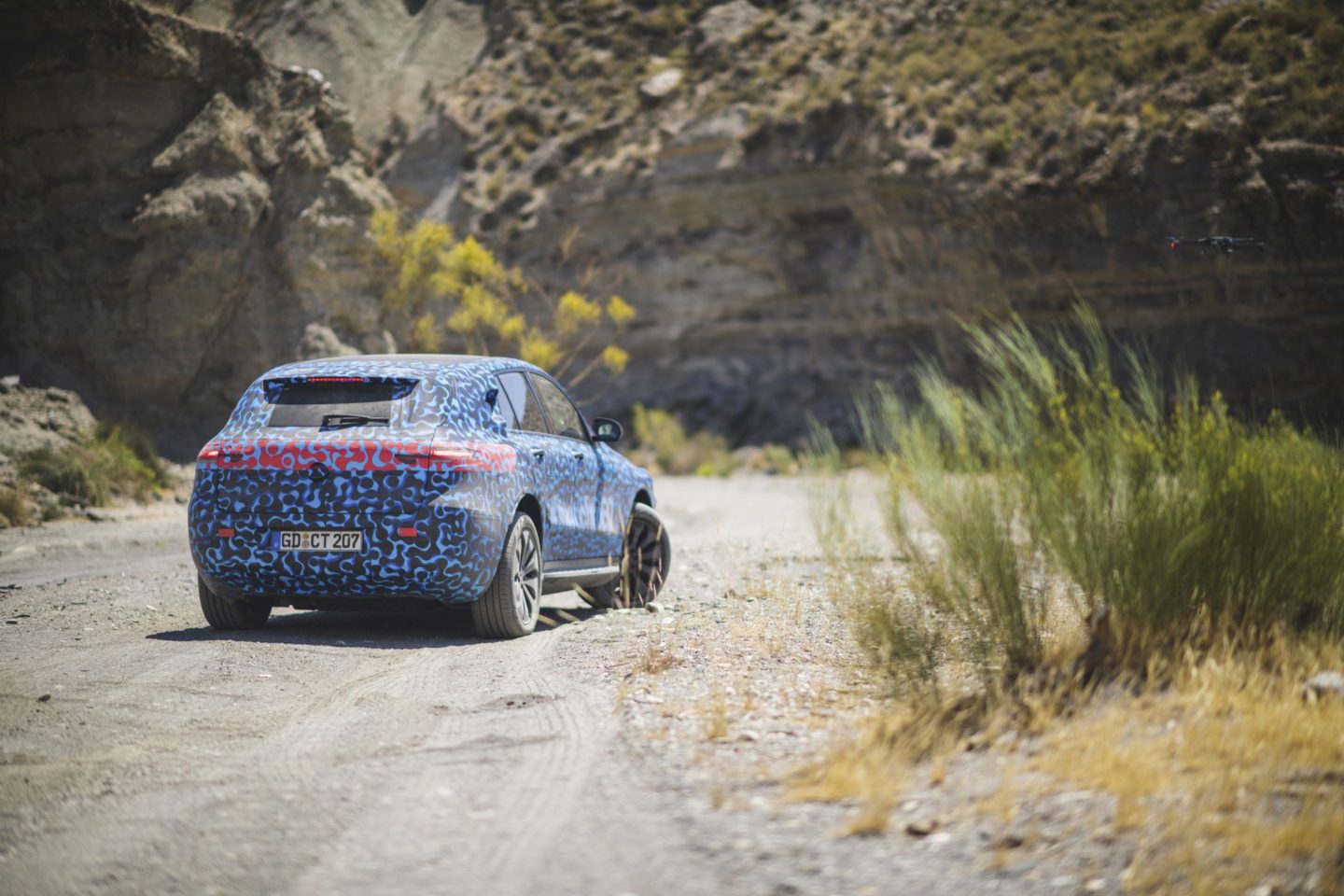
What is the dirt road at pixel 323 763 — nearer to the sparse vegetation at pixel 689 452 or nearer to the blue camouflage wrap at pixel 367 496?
the blue camouflage wrap at pixel 367 496

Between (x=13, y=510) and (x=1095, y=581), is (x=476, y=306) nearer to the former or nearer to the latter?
(x=13, y=510)

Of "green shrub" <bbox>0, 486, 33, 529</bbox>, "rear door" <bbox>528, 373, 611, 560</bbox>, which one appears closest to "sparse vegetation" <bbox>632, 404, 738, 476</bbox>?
"green shrub" <bbox>0, 486, 33, 529</bbox>

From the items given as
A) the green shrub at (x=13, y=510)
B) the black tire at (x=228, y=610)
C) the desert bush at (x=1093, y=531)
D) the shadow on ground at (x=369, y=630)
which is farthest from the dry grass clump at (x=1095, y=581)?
the green shrub at (x=13, y=510)

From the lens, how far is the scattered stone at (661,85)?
155 ft

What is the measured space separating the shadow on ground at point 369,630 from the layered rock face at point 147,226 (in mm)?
13598

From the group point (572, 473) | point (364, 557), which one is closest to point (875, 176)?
point (572, 473)

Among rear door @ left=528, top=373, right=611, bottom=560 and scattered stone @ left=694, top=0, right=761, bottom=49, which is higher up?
scattered stone @ left=694, top=0, right=761, bottom=49

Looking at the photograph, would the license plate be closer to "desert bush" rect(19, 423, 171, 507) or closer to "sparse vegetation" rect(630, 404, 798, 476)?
"desert bush" rect(19, 423, 171, 507)

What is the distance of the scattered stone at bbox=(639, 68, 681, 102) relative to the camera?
155 feet

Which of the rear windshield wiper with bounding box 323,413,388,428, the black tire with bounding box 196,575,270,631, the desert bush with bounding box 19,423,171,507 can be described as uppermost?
the rear windshield wiper with bounding box 323,413,388,428

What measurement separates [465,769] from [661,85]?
45.2 meters

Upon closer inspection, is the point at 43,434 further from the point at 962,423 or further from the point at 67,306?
the point at 962,423

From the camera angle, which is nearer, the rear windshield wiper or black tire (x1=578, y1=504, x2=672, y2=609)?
the rear windshield wiper

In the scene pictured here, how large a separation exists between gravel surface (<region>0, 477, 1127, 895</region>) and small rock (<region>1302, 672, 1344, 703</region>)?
1.49 m
